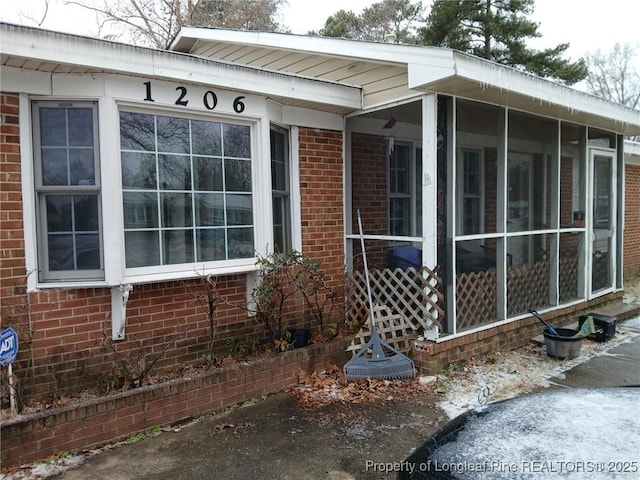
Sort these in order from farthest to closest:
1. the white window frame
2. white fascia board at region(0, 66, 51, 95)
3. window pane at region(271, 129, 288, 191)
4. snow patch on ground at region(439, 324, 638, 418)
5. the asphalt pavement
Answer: window pane at region(271, 129, 288, 191), snow patch on ground at region(439, 324, 638, 418), the white window frame, white fascia board at region(0, 66, 51, 95), the asphalt pavement

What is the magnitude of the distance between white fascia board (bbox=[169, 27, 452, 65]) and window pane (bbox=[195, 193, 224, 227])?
223cm

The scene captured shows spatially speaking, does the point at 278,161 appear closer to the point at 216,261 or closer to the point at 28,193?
the point at 216,261

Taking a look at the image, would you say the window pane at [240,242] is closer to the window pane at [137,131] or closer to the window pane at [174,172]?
the window pane at [174,172]

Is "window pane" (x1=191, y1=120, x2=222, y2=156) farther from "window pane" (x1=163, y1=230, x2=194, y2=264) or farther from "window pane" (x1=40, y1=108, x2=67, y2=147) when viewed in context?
"window pane" (x1=40, y1=108, x2=67, y2=147)

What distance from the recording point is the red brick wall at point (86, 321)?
3600 millimetres

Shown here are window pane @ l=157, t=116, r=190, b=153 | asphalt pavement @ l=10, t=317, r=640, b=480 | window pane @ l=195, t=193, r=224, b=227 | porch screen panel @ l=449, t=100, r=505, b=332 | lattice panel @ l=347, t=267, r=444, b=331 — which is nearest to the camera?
asphalt pavement @ l=10, t=317, r=640, b=480

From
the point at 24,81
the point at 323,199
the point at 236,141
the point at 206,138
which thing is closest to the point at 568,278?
the point at 323,199

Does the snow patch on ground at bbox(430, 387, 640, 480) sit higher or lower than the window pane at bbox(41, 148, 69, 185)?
lower

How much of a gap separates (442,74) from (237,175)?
219 cm

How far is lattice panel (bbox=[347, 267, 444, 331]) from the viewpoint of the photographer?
16.0ft

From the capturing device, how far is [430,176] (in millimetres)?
4848

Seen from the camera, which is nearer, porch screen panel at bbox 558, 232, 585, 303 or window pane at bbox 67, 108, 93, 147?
window pane at bbox 67, 108, 93, 147

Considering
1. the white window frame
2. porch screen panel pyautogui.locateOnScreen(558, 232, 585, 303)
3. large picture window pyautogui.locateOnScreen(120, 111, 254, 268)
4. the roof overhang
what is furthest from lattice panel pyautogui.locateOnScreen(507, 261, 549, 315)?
large picture window pyautogui.locateOnScreen(120, 111, 254, 268)

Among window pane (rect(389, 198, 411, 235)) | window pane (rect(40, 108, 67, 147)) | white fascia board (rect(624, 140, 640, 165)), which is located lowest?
window pane (rect(389, 198, 411, 235))
